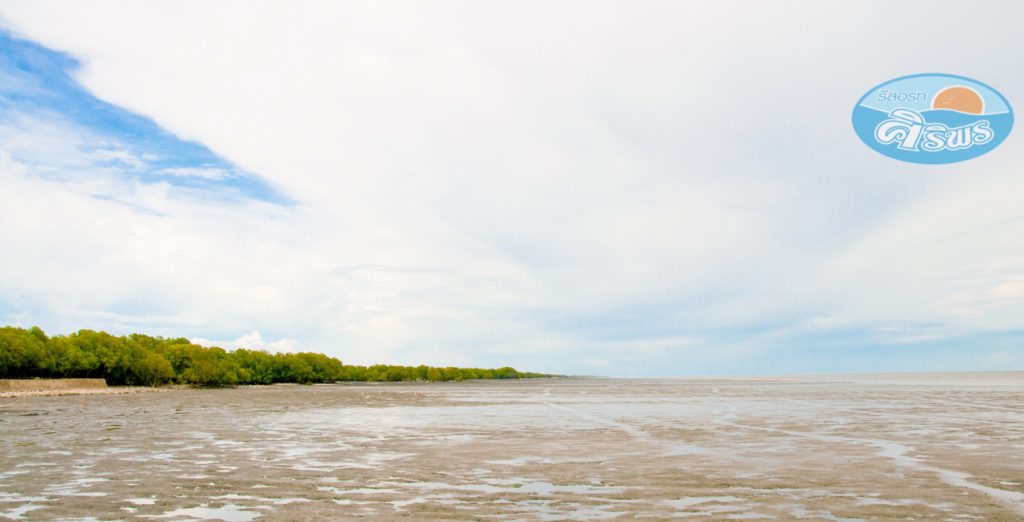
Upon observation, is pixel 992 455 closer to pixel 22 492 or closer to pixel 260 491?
pixel 260 491

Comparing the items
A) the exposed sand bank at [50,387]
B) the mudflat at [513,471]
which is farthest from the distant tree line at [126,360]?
the mudflat at [513,471]

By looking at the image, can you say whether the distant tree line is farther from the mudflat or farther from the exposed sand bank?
the mudflat

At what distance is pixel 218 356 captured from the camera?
448 ft

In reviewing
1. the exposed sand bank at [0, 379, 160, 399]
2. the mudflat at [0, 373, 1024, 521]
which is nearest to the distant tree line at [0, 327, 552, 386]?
the exposed sand bank at [0, 379, 160, 399]

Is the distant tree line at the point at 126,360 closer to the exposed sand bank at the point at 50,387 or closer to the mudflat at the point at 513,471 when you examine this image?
the exposed sand bank at the point at 50,387

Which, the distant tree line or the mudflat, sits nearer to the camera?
the mudflat

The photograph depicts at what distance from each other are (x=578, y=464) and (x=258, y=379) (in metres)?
141

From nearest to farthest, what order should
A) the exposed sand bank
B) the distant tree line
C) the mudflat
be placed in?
the mudflat, the exposed sand bank, the distant tree line

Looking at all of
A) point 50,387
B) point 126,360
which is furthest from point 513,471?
point 126,360

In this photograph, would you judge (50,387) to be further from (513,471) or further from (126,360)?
(513,471)

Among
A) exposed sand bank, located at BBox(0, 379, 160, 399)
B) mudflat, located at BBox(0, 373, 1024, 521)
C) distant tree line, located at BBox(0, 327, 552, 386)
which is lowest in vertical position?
mudflat, located at BBox(0, 373, 1024, 521)

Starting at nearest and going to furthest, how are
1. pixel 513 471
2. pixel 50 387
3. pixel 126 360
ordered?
pixel 513 471, pixel 50 387, pixel 126 360

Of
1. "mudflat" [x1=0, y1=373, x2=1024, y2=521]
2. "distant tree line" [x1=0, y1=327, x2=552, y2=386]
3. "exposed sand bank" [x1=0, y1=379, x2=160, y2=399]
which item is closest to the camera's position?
"mudflat" [x1=0, y1=373, x2=1024, y2=521]

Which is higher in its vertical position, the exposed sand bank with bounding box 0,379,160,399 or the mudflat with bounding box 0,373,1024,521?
the exposed sand bank with bounding box 0,379,160,399
